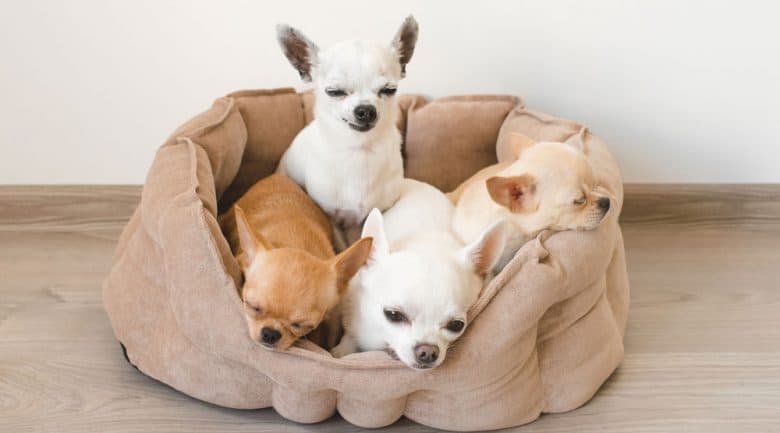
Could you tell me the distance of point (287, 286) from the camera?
59.8 inches

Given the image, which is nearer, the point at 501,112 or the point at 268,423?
the point at 268,423

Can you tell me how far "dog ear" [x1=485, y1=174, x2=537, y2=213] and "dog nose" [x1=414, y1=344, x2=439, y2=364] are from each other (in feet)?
1.24

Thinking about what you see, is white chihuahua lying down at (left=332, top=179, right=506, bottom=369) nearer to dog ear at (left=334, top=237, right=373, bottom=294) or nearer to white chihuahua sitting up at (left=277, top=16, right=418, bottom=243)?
dog ear at (left=334, top=237, right=373, bottom=294)

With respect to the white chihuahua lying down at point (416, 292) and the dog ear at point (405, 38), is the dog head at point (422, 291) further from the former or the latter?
the dog ear at point (405, 38)

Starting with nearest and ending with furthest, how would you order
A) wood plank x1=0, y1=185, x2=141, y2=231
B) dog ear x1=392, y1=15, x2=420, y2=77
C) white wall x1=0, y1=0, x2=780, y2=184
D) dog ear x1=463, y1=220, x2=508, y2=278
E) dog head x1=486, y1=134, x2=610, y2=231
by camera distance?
dog ear x1=463, y1=220, x2=508, y2=278 < dog head x1=486, y1=134, x2=610, y2=231 < dog ear x1=392, y1=15, x2=420, y2=77 < white wall x1=0, y1=0, x2=780, y2=184 < wood plank x1=0, y1=185, x2=141, y2=231

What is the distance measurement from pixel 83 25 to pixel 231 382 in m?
1.39

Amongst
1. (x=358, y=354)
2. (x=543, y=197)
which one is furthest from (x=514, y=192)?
(x=358, y=354)

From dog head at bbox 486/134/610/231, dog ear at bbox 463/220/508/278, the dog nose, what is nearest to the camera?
the dog nose

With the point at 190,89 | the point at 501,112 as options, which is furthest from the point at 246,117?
the point at 501,112

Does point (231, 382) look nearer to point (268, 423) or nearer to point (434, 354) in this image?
point (268, 423)

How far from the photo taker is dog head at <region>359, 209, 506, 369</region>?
1.49 meters

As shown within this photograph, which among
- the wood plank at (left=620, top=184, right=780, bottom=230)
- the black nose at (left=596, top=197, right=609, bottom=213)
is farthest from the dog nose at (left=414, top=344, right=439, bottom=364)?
the wood plank at (left=620, top=184, right=780, bottom=230)

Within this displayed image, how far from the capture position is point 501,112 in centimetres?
241

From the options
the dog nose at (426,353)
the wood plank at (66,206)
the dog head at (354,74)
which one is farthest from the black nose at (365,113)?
the wood plank at (66,206)
